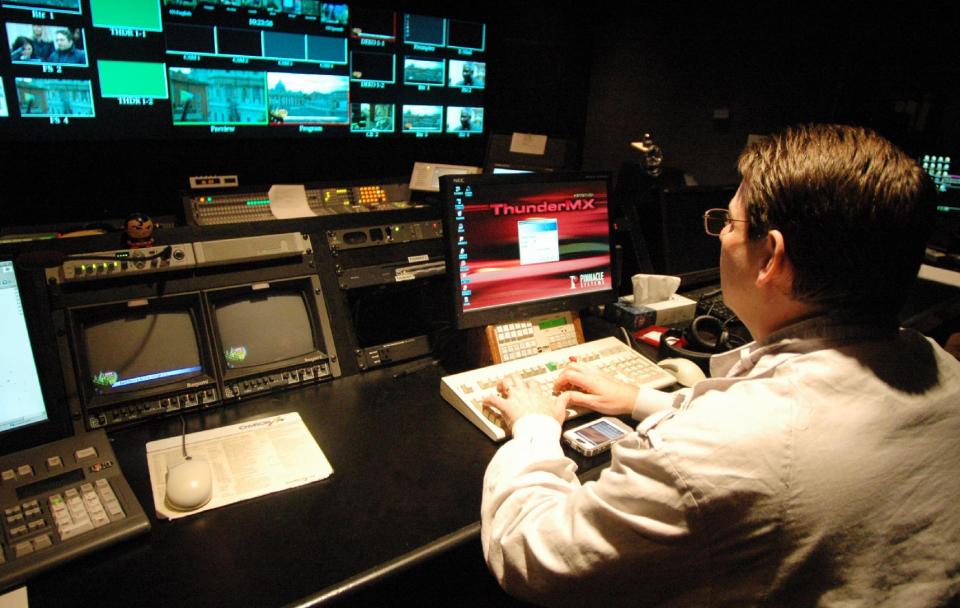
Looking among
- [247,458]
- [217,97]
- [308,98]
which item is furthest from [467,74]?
[247,458]

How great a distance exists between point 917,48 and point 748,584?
3.57 meters

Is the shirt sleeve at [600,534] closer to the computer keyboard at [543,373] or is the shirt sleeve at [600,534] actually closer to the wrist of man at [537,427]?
the wrist of man at [537,427]

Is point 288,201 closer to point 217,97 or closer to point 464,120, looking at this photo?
point 217,97

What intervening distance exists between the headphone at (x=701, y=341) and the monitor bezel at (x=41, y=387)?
142 cm

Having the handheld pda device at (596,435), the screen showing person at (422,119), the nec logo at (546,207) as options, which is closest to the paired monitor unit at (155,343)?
the nec logo at (546,207)

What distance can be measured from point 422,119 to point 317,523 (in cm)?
325

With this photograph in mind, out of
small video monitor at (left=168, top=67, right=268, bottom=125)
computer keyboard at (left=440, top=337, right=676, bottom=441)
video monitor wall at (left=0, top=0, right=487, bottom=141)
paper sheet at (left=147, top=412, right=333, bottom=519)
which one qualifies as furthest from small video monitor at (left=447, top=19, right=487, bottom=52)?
paper sheet at (left=147, top=412, right=333, bottom=519)

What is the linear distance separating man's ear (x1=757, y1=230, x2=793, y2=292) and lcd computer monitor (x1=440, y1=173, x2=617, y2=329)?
2.35 feet

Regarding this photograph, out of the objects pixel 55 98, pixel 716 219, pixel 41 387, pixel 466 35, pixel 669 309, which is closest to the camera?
pixel 41 387

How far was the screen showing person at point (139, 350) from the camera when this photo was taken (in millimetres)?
1222

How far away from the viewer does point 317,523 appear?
1.00m

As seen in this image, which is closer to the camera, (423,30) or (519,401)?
(519,401)

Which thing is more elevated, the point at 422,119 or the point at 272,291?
the point at 422,119

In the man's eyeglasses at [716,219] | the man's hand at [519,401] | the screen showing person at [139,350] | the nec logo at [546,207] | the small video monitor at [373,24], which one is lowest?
the man's hand at [519,401]
